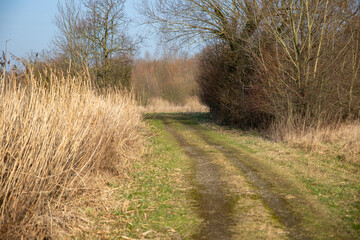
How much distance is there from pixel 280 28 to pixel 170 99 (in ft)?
63.9

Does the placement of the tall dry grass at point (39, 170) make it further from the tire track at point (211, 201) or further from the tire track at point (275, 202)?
the tire track at point (275, 202)

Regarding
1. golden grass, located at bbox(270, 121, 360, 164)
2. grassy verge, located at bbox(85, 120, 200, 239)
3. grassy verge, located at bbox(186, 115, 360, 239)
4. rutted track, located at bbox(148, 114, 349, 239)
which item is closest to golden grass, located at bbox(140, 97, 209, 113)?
golden grass, located at bbox(270, 121, 360, 164)

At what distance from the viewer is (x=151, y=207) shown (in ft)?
15.7

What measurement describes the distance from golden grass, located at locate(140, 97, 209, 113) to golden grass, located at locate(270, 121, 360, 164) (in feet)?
52.6

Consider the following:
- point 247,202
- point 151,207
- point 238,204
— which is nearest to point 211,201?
point 238,204

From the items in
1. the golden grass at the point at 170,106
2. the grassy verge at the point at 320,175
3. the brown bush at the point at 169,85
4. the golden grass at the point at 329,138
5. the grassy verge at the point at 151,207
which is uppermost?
the brown bush at the point at 169,85

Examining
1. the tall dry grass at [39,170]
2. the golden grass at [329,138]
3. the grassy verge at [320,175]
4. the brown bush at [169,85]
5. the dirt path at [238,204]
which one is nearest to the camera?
the tall dry grass at [39,170]

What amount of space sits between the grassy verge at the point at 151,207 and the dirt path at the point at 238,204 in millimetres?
233

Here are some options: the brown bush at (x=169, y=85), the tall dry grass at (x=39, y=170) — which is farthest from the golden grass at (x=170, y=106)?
the tall dry grass at (x=39, y=170)

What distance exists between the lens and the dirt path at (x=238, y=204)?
154 inches

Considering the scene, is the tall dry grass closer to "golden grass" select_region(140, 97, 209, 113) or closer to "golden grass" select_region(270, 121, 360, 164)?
"golden grass" select_region(270, 121, 360, 164)

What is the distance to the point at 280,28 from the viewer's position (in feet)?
40.5

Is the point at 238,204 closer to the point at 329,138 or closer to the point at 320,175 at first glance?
the point at 320,175

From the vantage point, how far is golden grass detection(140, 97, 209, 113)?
1084 inches
